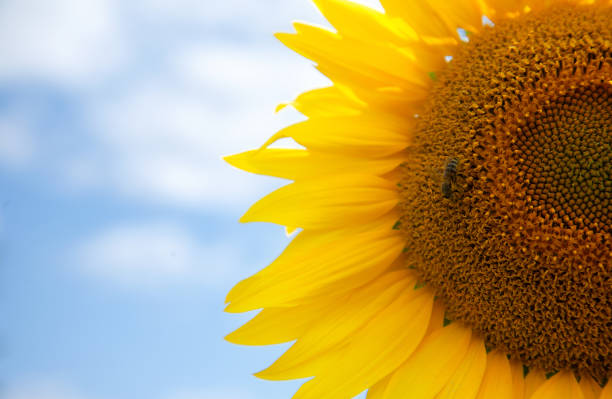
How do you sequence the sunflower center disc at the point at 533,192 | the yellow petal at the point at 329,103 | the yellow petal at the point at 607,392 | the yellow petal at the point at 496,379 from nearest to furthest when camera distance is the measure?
the sunflower center disc at the point at 533,192
the yellow petal at the point at 607,392
the yellow petal at the point at 496,379
the yellow petal at the point at 329,103

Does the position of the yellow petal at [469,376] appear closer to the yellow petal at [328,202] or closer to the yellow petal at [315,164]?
the yellow petal at [328,202]

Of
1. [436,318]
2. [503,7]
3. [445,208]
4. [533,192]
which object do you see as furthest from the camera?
[436,318]

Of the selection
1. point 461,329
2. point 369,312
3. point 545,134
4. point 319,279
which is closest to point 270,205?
point 319,279

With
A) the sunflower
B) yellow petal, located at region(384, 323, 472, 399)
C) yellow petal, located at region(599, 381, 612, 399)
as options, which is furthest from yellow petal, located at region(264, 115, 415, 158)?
yellow petal, located at region(599, 381, 612, 399)

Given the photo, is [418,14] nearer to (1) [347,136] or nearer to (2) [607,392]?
(1) [347,136]

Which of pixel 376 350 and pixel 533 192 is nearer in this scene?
pixel 533 192

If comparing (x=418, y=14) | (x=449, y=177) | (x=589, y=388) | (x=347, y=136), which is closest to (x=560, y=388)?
(x=589, y=388)

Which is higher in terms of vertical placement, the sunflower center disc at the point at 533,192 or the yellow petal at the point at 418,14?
the yellow petal at the point at 418,14

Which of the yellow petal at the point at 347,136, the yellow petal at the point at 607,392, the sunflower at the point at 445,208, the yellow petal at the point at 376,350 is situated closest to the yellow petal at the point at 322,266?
the sunflower at the point at 445,208
